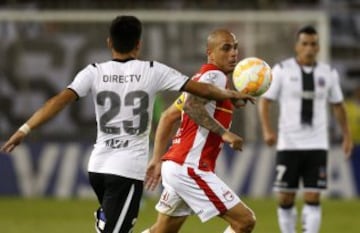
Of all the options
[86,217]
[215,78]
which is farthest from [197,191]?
[86,217]

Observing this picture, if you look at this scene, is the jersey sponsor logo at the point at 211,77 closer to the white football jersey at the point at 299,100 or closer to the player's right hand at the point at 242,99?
the player's right hand at the point at 242,99

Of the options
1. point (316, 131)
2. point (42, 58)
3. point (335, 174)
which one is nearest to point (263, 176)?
point (335, 174)

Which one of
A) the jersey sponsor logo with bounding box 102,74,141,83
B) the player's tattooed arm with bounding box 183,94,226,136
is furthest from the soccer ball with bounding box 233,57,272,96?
the jersey sponsor logo with bounding box 102,74,141,83

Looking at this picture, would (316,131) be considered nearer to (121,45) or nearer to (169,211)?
(169,211)

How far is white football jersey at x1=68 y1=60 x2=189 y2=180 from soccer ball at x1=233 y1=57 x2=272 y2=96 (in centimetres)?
70

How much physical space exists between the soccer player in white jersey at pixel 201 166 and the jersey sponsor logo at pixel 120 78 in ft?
2.38

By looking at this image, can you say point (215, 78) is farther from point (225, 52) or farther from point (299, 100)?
point (299, 100)

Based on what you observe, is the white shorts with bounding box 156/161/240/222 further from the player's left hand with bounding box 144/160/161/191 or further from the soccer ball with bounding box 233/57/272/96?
the soccer ball with bounding box 233/57/272/96

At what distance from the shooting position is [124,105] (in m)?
8.39

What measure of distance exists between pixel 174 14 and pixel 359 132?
409cm

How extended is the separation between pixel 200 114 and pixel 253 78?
51 centimetres

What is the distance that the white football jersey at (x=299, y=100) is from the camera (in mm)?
12656

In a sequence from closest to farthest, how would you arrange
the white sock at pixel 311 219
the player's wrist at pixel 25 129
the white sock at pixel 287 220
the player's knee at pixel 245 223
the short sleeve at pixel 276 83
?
the player's wrist at pixel 25 129, the player's knee at pixel 245 223, the white sock at pixel 311 219, the white sock at pixel 287 220, the short sleeve at pixel 276 83

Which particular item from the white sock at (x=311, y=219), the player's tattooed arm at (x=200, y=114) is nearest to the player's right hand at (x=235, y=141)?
the player's tattooed arm at (x=200, y=114)
